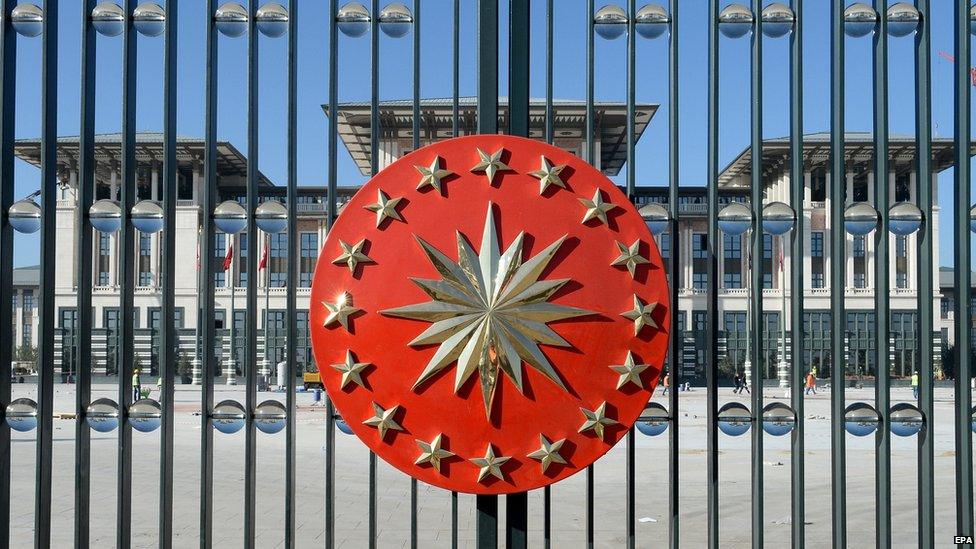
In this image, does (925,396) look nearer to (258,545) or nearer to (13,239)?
(13,239)

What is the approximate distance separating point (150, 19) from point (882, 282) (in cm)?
287

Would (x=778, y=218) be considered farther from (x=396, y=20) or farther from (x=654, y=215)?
(x=396, y=20)

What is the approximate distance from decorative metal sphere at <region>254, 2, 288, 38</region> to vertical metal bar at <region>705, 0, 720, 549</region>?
159cm

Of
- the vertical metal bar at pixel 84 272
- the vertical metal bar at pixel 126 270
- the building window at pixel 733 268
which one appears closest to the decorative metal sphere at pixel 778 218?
the vertical metal bar at pixel 126 270

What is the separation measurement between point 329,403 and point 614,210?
1.19 metres

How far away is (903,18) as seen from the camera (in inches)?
136

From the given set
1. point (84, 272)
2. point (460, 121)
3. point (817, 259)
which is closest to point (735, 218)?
point (84, 272)

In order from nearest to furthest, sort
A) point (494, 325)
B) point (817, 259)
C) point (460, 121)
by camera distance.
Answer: point (494, 325) → point (460, 121) → point (817, 259)

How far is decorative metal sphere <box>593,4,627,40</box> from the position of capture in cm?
342

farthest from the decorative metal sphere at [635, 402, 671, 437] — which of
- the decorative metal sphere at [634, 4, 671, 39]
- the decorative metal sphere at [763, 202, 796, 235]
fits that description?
the decorative metal sphere at [634, 4, 671, 39]

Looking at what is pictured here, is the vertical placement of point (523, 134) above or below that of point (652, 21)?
below

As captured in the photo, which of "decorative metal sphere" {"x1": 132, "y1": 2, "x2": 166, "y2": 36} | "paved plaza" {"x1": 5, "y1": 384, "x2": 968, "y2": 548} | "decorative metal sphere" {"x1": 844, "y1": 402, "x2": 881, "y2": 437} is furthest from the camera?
"paved plaza" {"x1": 5, "y1": 384, "x2": 968, "y2": 548}

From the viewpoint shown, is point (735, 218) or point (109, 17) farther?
point (109, 17)

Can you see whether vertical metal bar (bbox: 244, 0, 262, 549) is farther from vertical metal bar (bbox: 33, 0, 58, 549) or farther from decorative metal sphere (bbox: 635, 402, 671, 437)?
decorative metal sphere (bbox: 635, 402, 671, 437)
